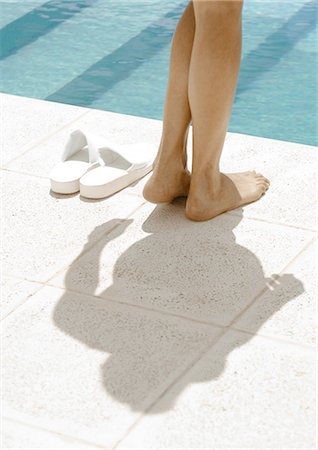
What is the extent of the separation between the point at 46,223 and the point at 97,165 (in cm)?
40

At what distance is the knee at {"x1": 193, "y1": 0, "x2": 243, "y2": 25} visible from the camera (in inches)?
119

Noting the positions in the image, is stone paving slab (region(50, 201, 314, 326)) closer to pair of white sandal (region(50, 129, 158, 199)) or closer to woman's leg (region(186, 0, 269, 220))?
woman's leg (region(186, 0, 269, 220))

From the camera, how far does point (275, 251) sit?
3264 mm

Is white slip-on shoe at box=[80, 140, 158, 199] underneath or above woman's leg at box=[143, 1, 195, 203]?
underneath

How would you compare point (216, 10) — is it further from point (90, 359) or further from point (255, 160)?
point (90, 359)

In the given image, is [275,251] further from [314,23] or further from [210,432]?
[314,23]

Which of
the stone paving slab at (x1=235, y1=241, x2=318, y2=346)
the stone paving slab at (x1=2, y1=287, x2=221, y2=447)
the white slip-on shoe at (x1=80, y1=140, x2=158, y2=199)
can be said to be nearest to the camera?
the stone paving slab at (x1=2, y1=287, x2=221, y2=447)

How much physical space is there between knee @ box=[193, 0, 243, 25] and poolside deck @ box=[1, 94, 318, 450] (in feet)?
2.38

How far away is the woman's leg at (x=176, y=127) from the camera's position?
3271mm

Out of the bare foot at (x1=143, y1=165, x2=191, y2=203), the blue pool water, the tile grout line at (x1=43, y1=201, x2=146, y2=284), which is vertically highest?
the bare foot at (x1=143, y1=165, x2=191, y2=203)

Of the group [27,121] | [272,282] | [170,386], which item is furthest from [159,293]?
[27,121]

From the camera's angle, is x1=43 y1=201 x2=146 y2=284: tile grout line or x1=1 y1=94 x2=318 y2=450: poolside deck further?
x1=43 y1=201 x2=146 y2=284: tile grout line

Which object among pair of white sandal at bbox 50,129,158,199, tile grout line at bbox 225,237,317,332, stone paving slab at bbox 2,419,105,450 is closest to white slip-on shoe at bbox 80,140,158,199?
pair of white sandal at bbox 50,129,158,199

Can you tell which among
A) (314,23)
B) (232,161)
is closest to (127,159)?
(232,161)
